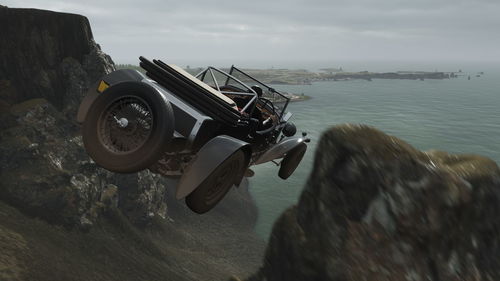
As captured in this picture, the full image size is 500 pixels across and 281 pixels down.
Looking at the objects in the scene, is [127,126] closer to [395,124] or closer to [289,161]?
[289,161]

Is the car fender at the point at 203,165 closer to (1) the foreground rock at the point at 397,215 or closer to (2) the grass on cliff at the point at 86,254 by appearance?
(1) the foreground rock at the point at 397,215

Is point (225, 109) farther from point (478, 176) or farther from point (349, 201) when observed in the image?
point (478, 176)

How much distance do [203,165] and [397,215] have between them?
134 inches

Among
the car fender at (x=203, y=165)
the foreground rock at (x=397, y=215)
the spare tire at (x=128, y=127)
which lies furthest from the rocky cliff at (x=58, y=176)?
the foreground rock at (x=397, y=215)

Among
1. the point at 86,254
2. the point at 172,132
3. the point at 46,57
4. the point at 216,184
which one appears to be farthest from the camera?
the point at 46,57

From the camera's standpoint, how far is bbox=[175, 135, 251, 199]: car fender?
222 inches

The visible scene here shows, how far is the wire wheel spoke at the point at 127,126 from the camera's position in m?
Result: 6.00

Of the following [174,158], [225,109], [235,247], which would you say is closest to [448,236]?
[225,109]

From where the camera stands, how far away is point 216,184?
6.25 metres

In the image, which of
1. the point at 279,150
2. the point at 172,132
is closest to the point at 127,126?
the point at 172,132

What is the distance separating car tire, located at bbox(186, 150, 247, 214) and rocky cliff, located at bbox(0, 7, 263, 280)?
891 cm

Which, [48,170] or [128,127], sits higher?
[128,127]

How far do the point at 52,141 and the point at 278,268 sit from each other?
16.5 meters

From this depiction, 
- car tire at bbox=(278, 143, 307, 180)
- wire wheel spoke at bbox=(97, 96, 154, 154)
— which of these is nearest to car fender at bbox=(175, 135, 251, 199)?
wire wheel spoke at bbox=(97, 96, 154, 154)
